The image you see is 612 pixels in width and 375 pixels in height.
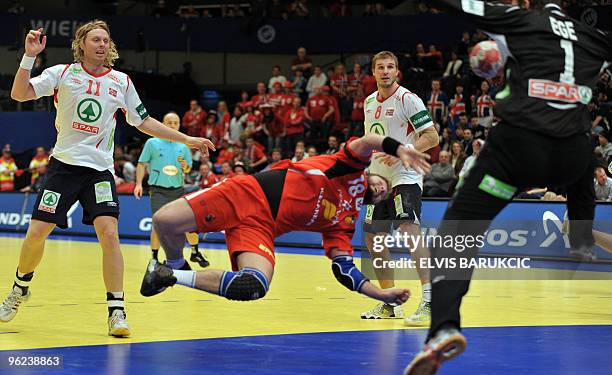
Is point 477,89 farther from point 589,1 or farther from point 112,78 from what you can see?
point 112,78

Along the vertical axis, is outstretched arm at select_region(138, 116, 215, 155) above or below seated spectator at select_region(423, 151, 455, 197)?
above

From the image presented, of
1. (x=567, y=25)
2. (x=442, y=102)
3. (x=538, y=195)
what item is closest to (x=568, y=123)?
(x=567, y=25)

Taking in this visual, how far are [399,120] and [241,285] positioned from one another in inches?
129

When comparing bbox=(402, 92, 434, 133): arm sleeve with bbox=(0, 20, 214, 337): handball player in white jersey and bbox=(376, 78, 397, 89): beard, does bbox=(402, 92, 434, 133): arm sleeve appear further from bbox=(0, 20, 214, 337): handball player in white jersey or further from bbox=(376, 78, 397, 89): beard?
bbox=(0, 20, 214, 337): handball player in white jersey

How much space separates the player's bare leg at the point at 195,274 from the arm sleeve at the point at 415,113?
276 centimetres

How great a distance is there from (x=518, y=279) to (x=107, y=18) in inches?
815

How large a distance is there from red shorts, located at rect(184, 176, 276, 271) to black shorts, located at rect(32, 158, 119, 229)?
129 centimetres

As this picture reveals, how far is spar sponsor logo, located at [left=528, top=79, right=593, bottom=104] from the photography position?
5441mm

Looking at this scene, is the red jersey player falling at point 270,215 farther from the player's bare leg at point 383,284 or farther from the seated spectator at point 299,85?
the seated spectator at point 299,85

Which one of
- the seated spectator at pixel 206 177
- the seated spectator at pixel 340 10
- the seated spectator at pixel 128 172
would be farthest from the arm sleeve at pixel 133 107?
the seated spectator at pixel 340 10

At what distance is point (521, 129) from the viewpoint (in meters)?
5.41

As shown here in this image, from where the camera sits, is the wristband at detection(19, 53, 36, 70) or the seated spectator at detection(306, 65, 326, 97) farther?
the seated spectator at detection(306, 65, 326, 97)

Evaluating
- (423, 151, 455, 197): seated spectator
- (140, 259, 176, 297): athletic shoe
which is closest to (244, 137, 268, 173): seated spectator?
(423, 151, 455, 197): seated spectator

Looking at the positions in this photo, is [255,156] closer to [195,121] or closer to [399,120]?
[195,121]
